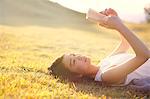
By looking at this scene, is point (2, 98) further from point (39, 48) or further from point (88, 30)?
point (88, 30)

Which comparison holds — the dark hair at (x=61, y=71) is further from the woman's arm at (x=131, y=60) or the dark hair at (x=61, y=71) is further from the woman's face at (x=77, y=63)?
the woman's arm at (x=131, y=60)

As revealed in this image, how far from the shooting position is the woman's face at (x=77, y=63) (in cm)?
654

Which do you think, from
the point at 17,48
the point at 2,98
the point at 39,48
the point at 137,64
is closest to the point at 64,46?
the point at 39,48

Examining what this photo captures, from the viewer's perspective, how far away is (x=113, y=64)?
6598 mm

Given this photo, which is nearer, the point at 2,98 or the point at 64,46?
the point at 2,98

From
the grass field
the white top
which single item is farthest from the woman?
the grass field

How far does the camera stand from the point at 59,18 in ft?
88.4

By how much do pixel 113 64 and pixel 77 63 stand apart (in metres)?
0.53

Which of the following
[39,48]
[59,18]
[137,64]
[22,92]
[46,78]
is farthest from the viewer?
[59,18]

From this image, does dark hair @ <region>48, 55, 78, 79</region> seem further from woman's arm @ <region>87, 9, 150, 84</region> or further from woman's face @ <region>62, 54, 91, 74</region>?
woman's arm @ <region>87, 9, 150, 84</region>

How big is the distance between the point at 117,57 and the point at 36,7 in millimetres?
21702

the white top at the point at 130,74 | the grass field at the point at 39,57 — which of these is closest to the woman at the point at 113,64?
the white top at the point at 130,74

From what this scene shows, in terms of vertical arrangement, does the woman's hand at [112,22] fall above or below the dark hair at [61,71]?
above

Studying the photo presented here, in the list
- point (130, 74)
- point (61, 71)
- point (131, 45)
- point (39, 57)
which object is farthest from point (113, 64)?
point (39, 57)
